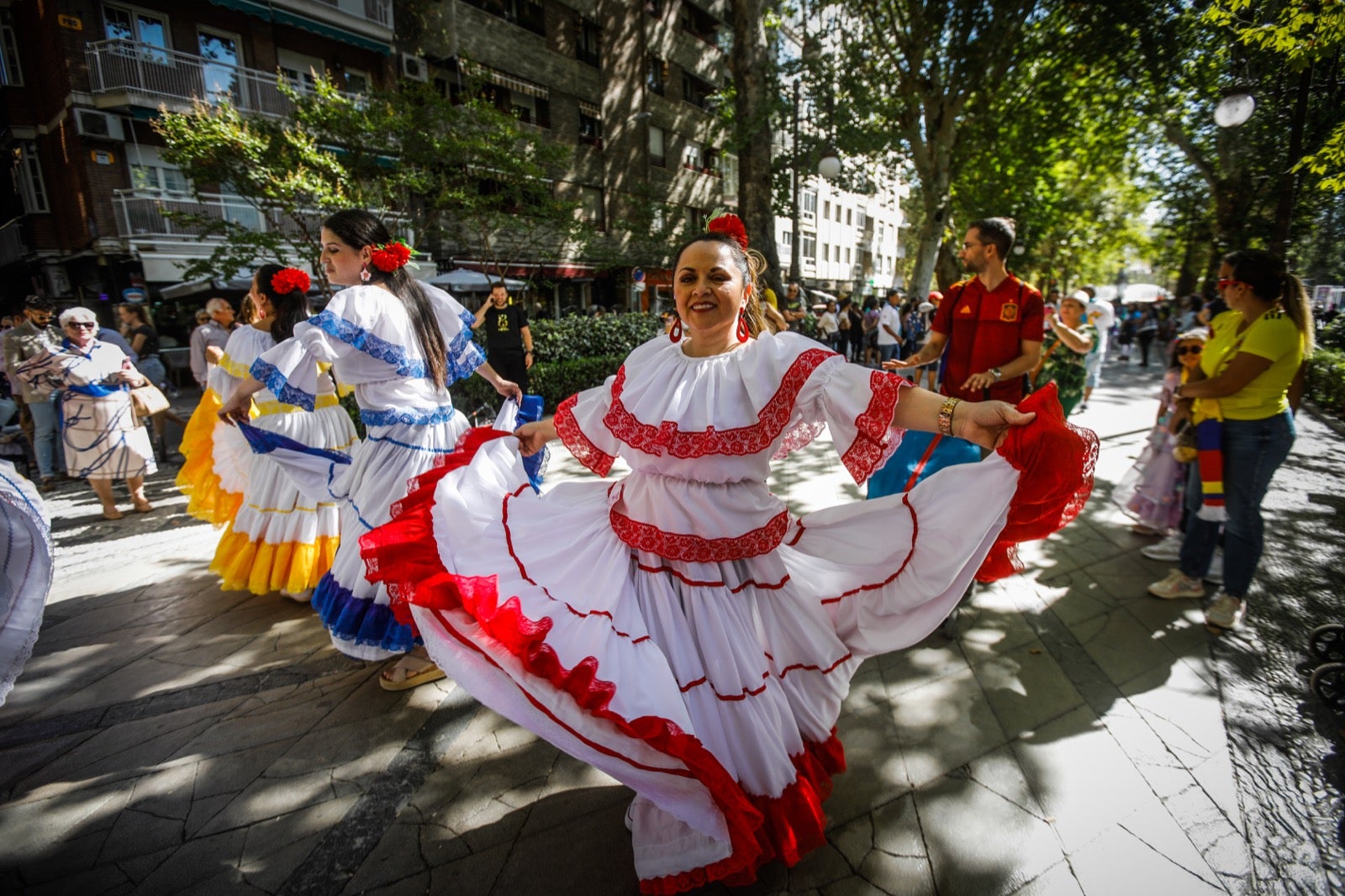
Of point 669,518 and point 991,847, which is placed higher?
point 669,518

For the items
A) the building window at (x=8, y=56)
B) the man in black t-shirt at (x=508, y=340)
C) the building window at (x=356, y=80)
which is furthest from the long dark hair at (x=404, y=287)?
the building window at (x=8, y=56)

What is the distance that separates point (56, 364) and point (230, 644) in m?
3.75

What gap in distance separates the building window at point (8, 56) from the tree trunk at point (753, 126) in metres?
19.3

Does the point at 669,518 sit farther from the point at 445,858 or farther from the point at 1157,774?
the point at 1157,774

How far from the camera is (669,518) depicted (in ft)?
6.66

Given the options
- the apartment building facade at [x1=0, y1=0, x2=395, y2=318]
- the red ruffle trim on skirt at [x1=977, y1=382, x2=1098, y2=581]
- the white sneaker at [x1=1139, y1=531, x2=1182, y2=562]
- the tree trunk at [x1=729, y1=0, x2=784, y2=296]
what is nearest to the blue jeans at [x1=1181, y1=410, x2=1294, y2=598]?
the white sneaker at [x1=1139, y1=531, x2=1182, y2=562]

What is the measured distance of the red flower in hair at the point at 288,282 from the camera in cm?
395

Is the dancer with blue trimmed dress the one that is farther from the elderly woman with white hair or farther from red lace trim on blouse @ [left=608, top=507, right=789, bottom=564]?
the elderly woman with white hair

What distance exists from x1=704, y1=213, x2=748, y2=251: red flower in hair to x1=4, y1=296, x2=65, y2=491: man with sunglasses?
256 inches

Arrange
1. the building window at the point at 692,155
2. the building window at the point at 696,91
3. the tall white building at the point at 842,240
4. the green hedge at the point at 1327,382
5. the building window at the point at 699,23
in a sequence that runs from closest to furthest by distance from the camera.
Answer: the green hedge at the point at 1327,382, the building window at the point at 699,23, the building window at the point at 692,155, the building window at the point at 696,91, the tall white building at the point at 842,240

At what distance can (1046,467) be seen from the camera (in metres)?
1.75

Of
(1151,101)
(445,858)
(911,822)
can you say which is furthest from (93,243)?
(1151,101)

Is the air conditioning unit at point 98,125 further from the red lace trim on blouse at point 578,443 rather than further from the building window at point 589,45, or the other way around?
the red lace trim on blouse at point 578,443

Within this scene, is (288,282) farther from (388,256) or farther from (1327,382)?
(1327,382)
